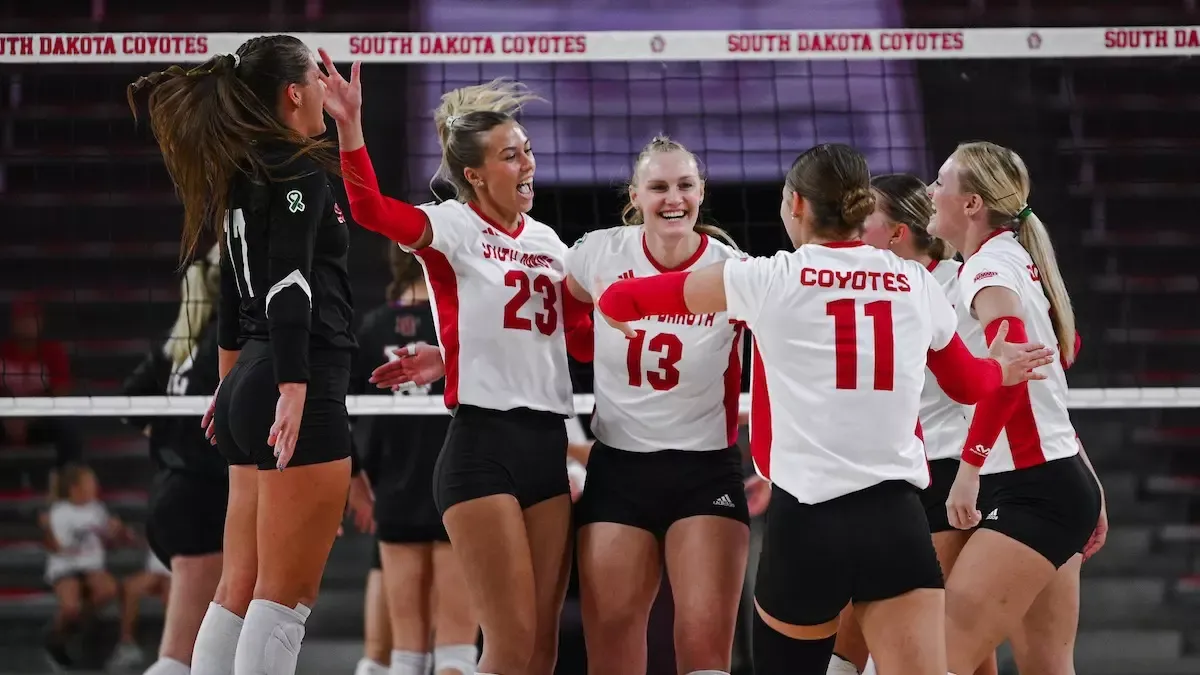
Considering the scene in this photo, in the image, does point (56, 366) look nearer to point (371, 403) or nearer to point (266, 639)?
point (371, 403)

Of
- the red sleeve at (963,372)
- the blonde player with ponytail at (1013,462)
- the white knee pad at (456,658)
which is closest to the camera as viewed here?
the red sleeve at (963,372)

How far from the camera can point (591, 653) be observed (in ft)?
12.4

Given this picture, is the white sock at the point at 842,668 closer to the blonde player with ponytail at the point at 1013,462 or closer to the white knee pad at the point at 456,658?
the blonde player with ponytail at the point at 1013,462

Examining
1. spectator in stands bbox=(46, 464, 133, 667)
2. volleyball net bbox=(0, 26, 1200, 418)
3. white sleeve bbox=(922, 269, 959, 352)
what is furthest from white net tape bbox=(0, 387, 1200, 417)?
volleyball net bbox=(0, 26, 1200, 418)

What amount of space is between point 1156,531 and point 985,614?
498 centimetres

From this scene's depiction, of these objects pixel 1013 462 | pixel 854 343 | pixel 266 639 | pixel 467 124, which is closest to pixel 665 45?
pixel 467 124

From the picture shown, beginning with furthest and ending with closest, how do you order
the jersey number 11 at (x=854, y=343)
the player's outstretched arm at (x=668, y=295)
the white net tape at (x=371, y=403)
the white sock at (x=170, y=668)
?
the white net tape at (x=371, y=403)
the white sock at (x=170, y=668)
the player's outstretched arm at (x=668, y=295)
the jersey number 11 at (x=854, y=343)

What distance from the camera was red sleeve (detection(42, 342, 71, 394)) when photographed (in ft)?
25.1

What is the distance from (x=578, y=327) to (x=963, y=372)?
1209 mm

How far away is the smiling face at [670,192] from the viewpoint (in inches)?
152

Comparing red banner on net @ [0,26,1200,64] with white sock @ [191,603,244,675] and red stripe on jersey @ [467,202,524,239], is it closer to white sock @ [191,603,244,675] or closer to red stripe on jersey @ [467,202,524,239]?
red stripe on jersey @ [467,202,524,239]

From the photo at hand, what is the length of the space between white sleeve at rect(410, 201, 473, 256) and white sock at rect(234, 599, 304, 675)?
3.57 ft

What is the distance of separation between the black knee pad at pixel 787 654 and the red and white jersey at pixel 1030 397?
2.89 ft

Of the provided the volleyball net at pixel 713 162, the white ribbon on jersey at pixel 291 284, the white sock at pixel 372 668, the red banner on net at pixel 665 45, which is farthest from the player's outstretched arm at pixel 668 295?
the volleyball net at pixel 713 162
